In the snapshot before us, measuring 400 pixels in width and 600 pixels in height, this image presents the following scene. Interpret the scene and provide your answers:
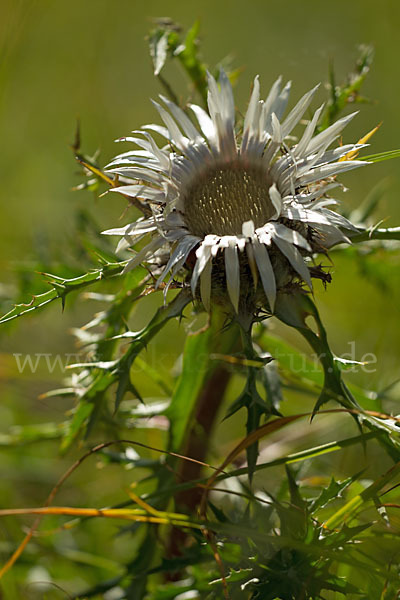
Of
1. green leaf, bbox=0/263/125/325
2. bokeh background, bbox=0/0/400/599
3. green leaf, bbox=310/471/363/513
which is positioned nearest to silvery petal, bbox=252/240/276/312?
green leaf, bbox=0/263/125/325

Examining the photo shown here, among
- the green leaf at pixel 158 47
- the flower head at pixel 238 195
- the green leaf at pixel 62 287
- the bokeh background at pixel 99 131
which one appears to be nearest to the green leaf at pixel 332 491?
the flower head at pixel 238 195

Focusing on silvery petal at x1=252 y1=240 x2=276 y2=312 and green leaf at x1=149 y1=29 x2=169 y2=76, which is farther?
green leaf at x1=149 y1=29 x2=169 y2=76

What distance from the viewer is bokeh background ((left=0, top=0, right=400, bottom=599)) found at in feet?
5.80

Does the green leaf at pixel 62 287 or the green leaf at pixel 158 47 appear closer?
the green leaf at pixel 62 287

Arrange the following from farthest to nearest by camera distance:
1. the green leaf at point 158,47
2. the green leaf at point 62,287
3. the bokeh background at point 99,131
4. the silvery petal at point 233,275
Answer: the bokeh background at point 99,131, the green leaf at point 158,47, the green leaf at point 62,287, the silvery petal at point 233,275

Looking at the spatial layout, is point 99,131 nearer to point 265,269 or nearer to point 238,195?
point 238,195

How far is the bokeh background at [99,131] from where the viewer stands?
69.6 inches

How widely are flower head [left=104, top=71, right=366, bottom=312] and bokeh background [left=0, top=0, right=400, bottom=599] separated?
0.66 metres

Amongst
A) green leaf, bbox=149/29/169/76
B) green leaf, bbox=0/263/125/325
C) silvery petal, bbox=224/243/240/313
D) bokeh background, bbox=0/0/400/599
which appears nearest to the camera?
silvery petal, bbox=224/243/240/313

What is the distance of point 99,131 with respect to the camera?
2586mm

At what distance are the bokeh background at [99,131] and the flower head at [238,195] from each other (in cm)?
66

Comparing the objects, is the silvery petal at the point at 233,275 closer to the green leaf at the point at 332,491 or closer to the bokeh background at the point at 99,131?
the green leaf at the point at 332,491

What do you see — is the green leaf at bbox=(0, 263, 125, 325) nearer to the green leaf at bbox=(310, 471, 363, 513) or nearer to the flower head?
the flower head

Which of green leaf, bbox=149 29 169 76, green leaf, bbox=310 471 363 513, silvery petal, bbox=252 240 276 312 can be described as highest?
green leaf, bbox=149 29 169 76
